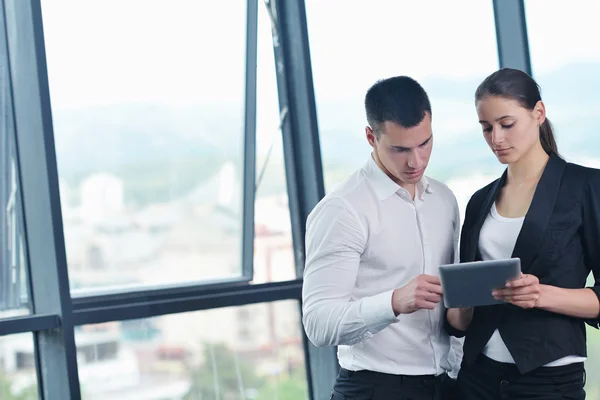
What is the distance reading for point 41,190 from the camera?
3279 millimetres

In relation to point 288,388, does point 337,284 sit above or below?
above

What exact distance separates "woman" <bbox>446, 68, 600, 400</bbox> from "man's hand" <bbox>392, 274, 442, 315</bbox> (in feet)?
0.47

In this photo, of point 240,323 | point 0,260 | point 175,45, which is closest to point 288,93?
point 175,45

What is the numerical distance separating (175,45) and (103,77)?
40 cm

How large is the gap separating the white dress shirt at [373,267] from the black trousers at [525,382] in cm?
12

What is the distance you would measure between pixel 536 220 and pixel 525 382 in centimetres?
40

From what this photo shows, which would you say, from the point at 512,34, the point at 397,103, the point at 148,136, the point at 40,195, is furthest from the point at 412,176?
the point at 512,34

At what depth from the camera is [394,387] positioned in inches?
83.3

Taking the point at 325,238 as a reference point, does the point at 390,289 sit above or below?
below

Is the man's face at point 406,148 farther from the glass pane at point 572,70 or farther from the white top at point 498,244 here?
the glass pane at point 572,70

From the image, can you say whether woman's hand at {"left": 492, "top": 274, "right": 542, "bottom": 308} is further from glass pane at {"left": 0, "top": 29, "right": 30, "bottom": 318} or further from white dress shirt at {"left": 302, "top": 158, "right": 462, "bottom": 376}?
glass pane at {"left": 0, "top": 29, "right": 30, "bottom": 318}

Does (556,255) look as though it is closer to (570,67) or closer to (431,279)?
(431,279)

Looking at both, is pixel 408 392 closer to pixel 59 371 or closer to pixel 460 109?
pixel 59 371

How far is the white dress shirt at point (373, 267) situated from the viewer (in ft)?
6.84
